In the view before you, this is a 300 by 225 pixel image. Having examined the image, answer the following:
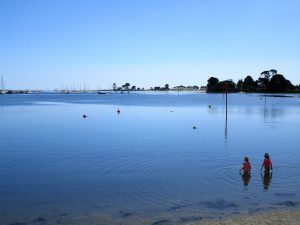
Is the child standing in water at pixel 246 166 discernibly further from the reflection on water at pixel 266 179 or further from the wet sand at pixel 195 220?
the wet sand at pixel 195 220

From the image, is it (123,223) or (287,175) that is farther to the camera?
(287,175)

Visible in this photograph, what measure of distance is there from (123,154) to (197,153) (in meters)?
6.78

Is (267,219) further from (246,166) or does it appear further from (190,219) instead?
(246,166)

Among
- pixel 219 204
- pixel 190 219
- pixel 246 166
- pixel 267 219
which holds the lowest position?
pixel 219 204

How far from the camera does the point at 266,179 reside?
2409cm

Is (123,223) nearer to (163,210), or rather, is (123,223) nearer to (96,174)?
(163,210)

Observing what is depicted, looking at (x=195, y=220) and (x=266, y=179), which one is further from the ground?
(x=195, y=220)

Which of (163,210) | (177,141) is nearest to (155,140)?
(177,141)

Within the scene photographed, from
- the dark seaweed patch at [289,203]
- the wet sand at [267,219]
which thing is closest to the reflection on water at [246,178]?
the dark seaweed patch at [289,203]

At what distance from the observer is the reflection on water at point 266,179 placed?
22617mm

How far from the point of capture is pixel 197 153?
34.0 metres

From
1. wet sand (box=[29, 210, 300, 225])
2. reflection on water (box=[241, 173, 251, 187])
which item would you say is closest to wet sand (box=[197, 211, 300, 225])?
wet sand (box=[29, 210, 300, 225])

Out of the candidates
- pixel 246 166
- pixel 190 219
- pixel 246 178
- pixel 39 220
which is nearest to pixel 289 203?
pixel 246 178

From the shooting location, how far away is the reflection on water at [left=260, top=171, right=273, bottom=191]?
890 inches
